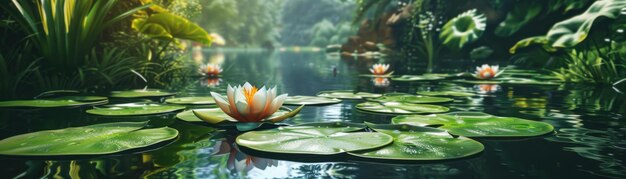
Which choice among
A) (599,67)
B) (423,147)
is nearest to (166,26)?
(423,147)

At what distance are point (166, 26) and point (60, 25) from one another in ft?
5.09

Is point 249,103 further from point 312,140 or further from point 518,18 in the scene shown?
point 518,18

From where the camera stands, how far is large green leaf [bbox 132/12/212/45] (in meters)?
5.53

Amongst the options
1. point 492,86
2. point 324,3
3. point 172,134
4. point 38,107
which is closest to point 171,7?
point 38,107

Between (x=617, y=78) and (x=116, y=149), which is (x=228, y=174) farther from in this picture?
(x=617, y=78)

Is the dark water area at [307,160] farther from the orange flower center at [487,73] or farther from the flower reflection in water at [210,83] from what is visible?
the orange flower center at [487,73]

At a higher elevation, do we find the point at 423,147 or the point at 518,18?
the point at 518,18

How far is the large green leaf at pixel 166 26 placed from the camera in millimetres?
5527

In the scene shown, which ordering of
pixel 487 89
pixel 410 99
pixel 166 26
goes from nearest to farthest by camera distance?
pixel 410 99 < pixel 487 89 < pixel 166 26

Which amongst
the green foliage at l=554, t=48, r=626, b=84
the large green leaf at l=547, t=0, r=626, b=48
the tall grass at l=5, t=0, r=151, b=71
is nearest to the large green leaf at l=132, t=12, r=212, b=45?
the tall grass at l=5, t=0, r=151, b=71

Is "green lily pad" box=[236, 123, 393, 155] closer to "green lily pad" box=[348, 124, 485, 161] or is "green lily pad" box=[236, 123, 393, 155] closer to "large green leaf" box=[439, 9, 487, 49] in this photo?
"green lily pad" box=[348, 124, 485, 161]

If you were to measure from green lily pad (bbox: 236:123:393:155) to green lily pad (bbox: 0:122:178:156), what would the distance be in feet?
1.39

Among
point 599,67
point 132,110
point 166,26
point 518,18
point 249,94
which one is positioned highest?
point 518,18

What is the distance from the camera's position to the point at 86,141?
2023mm
